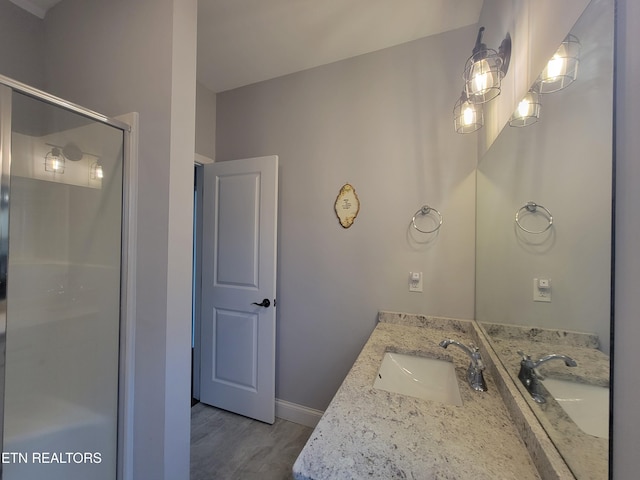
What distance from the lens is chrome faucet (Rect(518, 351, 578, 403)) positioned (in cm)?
70

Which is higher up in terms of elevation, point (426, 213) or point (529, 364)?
point (426, 213)

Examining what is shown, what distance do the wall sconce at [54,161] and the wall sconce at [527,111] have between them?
1939 millimetres

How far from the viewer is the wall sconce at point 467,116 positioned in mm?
1286

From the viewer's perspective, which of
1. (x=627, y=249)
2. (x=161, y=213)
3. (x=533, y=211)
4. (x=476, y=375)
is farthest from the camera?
(x=161, y=213)

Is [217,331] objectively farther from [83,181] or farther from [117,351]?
[83,181]

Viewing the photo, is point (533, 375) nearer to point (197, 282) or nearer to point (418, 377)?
point (418, 377)

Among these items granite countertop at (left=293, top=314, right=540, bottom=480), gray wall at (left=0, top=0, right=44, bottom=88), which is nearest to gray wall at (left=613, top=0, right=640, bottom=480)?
granite countertop at (left=293, top=314, right=540, bottom=480)

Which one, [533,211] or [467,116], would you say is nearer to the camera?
[533,211]

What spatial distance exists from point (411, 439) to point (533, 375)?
1.42 feet

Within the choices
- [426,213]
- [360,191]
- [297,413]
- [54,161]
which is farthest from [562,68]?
[297,413]

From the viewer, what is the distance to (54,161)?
3.76 feet

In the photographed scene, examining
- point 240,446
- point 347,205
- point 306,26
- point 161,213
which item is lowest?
point 240,446

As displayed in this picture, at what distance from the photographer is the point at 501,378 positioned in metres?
0.93

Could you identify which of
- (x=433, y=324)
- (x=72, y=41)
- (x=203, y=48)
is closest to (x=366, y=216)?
(x=433, y=324)
